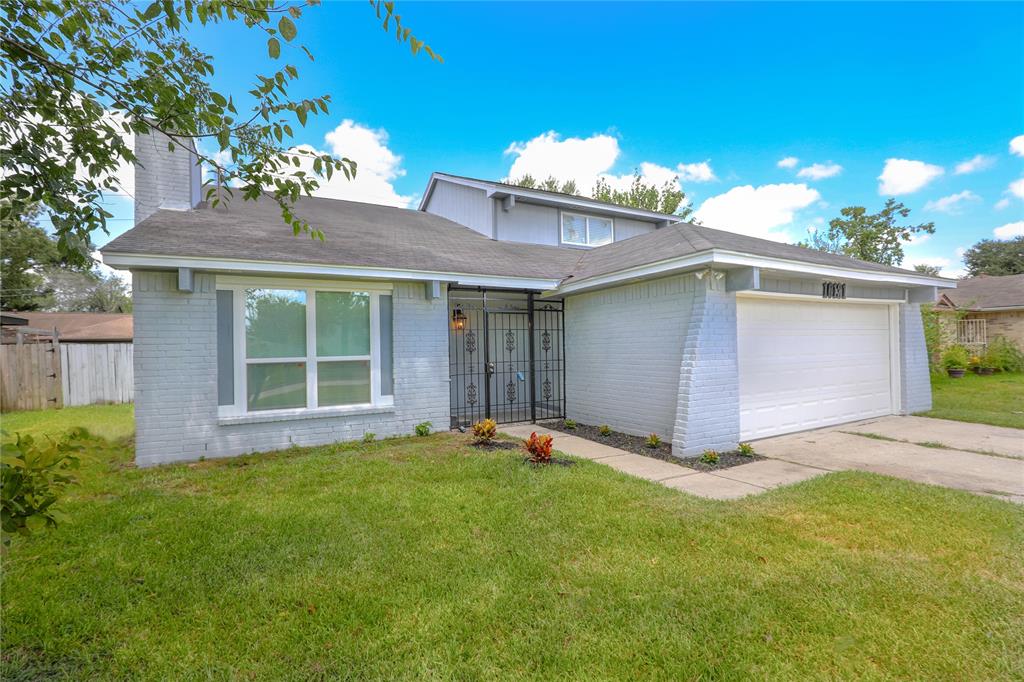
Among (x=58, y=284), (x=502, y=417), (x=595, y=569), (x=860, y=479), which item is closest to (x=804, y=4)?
(x=860, y=479)

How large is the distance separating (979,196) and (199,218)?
27.1 meters

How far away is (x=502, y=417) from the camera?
1009cm

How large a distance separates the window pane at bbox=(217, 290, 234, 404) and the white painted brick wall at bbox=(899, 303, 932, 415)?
12412 mm

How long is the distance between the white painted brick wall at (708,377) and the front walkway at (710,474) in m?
0.56

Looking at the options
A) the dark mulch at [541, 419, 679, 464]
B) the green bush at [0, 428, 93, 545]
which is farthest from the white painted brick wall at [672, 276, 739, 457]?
the green bush at [0, 428, 93, 545]

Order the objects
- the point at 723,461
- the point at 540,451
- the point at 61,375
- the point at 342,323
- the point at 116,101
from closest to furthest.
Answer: the point at 116,101 → the point at 540,451 → the point at 723,461 → the point at 342,323 → the point at 61,375

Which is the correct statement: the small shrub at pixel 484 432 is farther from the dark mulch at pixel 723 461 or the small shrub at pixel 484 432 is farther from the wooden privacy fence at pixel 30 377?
the wooden privacy fence at pixel 30 377

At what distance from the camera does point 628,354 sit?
7941mm

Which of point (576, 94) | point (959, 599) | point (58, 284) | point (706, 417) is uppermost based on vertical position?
point (576, 94)

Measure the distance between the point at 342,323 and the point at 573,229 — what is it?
25.9ft

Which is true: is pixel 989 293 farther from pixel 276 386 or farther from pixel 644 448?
pixel 276 386

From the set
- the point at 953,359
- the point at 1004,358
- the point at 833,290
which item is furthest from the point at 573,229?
the point at 1004,358

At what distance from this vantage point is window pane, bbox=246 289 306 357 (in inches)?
266

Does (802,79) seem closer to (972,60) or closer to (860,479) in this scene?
(972,60)
